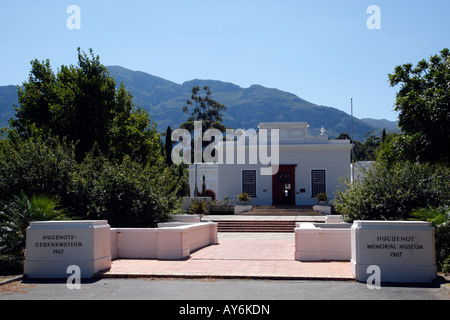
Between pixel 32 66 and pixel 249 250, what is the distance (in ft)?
70.2

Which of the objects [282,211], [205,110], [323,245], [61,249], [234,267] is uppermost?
A: [205,110]

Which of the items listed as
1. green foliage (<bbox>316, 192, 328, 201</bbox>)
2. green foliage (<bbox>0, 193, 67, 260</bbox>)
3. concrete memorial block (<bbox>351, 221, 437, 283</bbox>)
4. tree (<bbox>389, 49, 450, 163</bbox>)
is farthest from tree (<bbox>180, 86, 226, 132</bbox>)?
concrete memorial block (<bbox>351, 221, 437, 283</bbox>)

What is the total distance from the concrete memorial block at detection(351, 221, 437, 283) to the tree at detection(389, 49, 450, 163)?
5.80 ft

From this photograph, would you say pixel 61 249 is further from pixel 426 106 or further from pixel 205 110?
pixel 205 110

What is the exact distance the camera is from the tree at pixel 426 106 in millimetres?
9938

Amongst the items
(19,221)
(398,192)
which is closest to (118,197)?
(19,221)

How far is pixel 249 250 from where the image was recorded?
1579 cm

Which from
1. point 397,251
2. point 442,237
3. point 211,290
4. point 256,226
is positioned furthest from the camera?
point 256,226

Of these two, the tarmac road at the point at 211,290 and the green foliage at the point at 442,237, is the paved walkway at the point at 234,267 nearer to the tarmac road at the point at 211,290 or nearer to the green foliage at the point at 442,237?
the tarmac road at the point at 211,290

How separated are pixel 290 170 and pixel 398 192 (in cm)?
2401

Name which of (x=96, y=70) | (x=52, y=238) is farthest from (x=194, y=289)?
(x=96, y=70)

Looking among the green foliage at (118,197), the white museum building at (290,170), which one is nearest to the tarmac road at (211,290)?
the green foliage at (118,197)

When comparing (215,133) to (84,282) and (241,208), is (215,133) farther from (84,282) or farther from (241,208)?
(84,282)

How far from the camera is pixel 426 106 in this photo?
1005 centimetres
